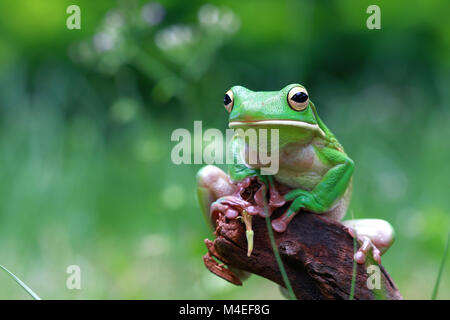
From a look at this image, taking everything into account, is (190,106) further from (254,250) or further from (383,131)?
(383,131)

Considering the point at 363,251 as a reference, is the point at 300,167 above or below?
above

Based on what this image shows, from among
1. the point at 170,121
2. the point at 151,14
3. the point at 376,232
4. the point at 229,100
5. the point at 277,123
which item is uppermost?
the point at 151,14

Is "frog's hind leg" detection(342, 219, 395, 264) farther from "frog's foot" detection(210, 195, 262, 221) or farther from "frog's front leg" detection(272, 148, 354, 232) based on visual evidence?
"frog's foot" detection(210, 195, 262, 221)

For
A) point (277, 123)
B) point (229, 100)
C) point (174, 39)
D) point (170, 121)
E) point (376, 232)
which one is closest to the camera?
point (277, 123)

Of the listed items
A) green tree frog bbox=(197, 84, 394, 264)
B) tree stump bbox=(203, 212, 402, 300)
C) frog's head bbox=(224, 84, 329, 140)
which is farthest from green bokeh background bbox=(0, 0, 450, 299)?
frog's head bbox=(224, 84, 329, 140)

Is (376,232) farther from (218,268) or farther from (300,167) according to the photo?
(218,268)

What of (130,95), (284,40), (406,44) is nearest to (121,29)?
(130,95)

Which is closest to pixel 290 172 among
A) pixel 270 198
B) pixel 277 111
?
pixel 270 198
